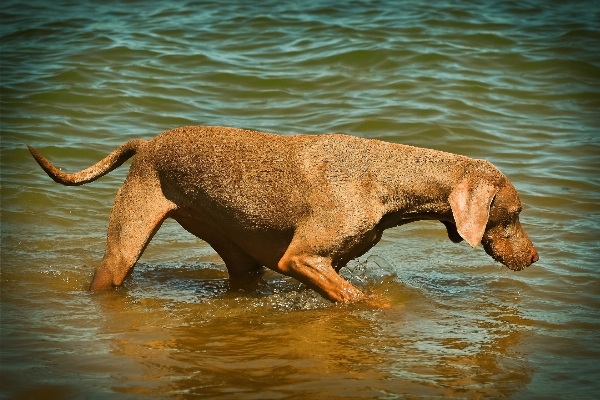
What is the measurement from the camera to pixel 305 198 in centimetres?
666

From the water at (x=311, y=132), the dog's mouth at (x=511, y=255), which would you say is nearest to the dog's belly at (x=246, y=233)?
the water at (x=311, y=132)

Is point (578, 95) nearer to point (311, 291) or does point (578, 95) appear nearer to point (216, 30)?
point (216, 30)

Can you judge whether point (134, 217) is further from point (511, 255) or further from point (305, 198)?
point (511, 255)

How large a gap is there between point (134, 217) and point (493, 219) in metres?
2.65

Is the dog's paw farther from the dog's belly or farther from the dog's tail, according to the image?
the dog's tail

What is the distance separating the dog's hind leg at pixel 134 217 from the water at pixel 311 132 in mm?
377

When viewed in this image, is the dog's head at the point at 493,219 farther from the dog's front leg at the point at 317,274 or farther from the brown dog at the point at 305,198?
the dog's front leg at the point at 317,274

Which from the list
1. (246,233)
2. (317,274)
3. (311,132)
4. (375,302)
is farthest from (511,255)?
(311,132)

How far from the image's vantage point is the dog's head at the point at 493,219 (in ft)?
21.1

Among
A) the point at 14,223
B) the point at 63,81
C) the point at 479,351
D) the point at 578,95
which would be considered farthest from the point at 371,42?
the point at 479,351

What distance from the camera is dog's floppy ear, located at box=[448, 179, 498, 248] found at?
642 cm

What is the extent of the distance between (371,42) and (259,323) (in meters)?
10.3

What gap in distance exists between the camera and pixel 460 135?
1235 cm

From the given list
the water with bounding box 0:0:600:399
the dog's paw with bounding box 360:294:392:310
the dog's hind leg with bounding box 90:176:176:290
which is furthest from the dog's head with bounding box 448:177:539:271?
the dog's hind leg with bounding box 90:176:176:290
